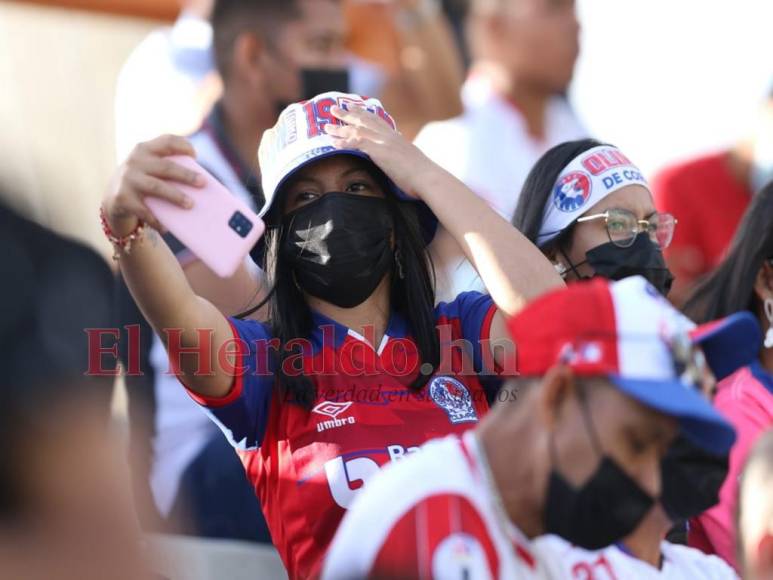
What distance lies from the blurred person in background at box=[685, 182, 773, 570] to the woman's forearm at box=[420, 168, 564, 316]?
84 centimetres

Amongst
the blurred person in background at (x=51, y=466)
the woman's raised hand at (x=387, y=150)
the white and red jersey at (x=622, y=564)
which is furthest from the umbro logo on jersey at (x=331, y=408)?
the blurred person in background at (x=51, y=466)

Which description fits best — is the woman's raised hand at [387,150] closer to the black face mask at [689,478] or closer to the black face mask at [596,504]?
the black face mask at [689,478]

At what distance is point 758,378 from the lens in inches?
164

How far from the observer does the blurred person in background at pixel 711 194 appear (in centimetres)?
598

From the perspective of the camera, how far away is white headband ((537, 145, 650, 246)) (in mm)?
4039

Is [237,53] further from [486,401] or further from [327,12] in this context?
[486,401]

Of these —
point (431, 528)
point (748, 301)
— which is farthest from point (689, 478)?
point (748, 301)

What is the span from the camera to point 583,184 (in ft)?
13.3

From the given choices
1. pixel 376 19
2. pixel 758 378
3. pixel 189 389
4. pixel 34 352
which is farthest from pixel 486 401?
pixel 376 19

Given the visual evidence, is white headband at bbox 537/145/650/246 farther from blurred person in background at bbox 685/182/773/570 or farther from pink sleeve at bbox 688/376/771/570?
pink sleeve at bbox 688/376/771/570

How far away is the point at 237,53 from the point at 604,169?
170 cm

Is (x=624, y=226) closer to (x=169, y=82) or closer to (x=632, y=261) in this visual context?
(x=632, y=261)

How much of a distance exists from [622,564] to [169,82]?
3050mm

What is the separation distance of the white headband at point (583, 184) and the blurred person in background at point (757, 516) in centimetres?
130
